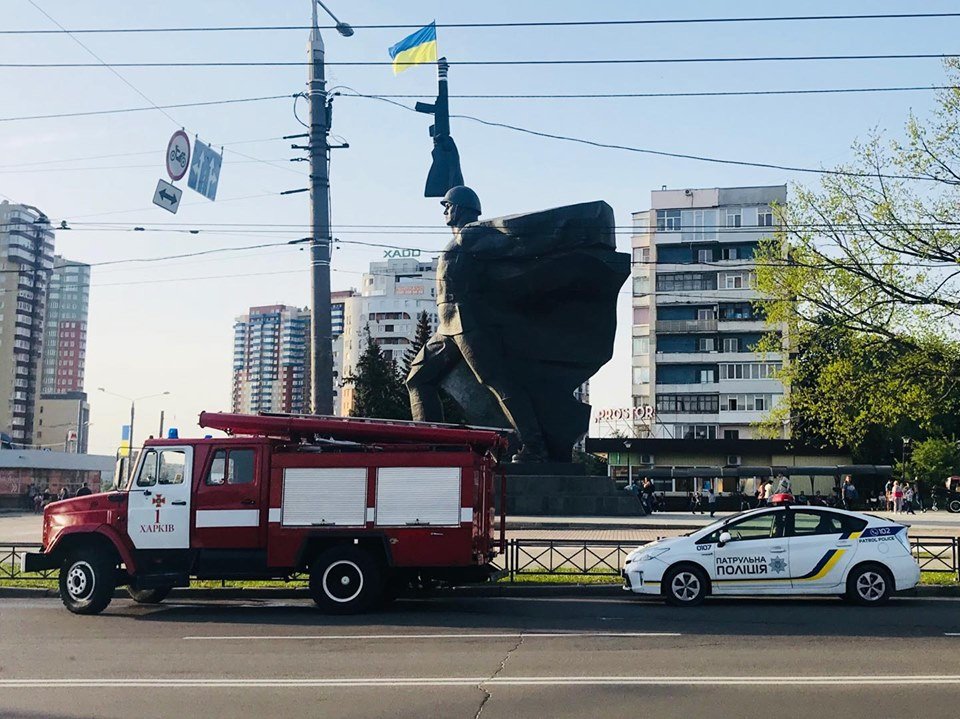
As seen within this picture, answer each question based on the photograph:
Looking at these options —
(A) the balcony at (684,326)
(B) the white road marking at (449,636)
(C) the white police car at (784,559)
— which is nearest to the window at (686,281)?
(A) the balcony at (684,326)

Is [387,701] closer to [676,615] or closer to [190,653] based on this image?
[190,653]

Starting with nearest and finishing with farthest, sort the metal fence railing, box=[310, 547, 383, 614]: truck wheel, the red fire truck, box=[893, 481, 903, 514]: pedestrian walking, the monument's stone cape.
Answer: box=[310, 547, 383, 614]: truck wheel < the red fire truck < the metal fence railing < the monument's stone cape < box=[893, 481, 903, 514]: pedestrian walking

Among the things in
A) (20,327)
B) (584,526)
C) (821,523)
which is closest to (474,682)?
(821,523)

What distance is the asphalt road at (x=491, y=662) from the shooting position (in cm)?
809

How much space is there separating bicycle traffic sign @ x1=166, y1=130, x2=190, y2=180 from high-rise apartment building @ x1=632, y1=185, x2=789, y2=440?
5900 centimetres

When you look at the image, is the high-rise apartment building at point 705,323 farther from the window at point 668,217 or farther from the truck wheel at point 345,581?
the truck wheel at point 345,581

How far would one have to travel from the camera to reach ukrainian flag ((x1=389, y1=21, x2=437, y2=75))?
3300 cm

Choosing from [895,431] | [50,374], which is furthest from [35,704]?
[50,374]

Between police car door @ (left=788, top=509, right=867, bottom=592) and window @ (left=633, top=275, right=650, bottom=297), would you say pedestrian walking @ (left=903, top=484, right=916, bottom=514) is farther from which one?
window @ (left=633, top=275, right=650, bottom=297)

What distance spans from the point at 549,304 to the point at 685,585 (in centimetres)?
1936

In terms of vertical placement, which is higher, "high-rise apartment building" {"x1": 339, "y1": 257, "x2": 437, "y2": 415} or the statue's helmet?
"high-rise apartment building" {"x1": 339, "y1": 257, "x2": 437, "y2": 415}

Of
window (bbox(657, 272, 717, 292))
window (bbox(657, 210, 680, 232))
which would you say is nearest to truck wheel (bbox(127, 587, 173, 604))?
window (bbox(657, 272, 717, 292))

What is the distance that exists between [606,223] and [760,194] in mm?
55194

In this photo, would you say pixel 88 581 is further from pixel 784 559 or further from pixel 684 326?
pixel 684 326
